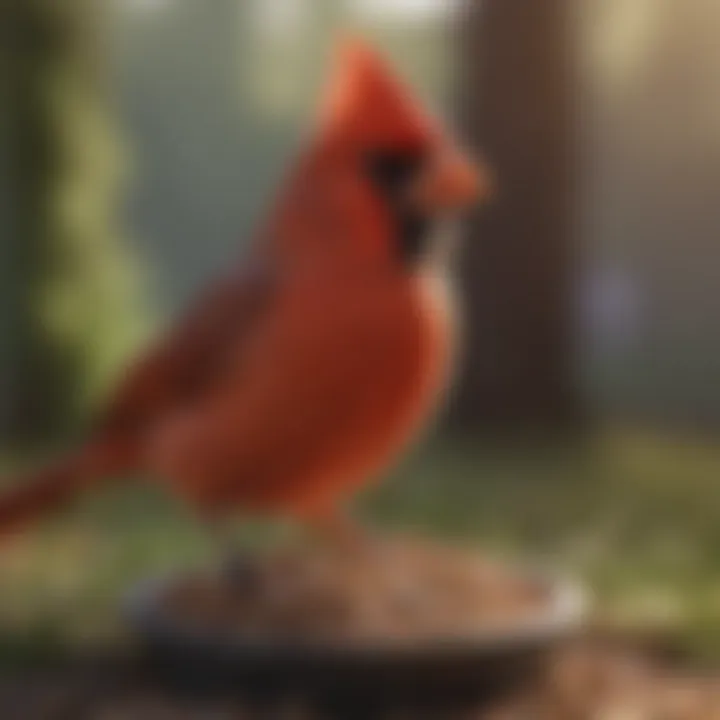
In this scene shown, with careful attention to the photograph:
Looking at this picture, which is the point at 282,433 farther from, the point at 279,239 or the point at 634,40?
the point at 634,40

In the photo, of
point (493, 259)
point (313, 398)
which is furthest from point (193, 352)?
point (493, 259)

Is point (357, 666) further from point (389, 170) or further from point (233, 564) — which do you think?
point (389, 170)

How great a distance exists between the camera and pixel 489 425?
95cm

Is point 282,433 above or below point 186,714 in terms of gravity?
above

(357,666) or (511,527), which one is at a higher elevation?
(511,527)

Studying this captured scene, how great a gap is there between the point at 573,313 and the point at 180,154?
258mm

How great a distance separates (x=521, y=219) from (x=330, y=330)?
0.49ft

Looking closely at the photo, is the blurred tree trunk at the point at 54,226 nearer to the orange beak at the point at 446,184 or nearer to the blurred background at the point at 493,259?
the blurred background at the point at 493,259

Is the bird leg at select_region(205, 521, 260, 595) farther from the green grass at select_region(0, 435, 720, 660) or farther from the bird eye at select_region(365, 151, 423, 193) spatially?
the bird eye at select_region(365, 151, 423, 193)

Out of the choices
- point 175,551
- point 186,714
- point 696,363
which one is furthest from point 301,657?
point 696,363

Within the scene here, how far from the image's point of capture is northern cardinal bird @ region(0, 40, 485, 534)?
0.82 metres

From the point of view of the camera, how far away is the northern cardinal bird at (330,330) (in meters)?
0.82

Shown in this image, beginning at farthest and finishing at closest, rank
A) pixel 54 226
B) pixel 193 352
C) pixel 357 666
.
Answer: pixel 54 226
pixel 193 352
pixel 357 666

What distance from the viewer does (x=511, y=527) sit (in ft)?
3.09
